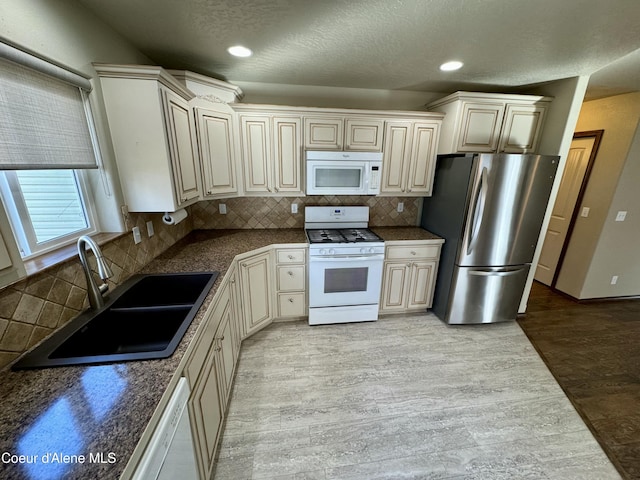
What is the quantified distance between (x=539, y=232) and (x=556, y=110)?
120 centimetres

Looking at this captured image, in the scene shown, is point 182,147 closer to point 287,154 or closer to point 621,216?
point 287,154

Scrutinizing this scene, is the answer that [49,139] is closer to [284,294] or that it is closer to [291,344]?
[284,294]

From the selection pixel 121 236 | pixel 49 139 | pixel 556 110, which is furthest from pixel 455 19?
pixel 121 236

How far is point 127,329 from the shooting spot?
130cm

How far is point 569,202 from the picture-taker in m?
3.29

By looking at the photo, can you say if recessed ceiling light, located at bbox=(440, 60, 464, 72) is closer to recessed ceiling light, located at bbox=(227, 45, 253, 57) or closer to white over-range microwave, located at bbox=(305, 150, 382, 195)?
white over-range microwave, located at bbox=(305, 150, 382, 195)

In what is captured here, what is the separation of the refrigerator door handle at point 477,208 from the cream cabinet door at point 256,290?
1948 mm

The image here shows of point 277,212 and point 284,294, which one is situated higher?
point 277,212

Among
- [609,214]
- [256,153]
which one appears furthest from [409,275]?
[609,214]

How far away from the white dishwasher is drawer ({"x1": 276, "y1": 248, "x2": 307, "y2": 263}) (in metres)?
1.50

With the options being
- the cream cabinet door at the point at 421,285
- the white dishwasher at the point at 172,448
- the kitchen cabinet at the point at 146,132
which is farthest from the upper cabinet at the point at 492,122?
the white dishwasher at the point at 172,448

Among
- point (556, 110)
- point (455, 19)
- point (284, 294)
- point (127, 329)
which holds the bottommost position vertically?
point (284, 294)

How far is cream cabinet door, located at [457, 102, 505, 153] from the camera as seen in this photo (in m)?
2.45

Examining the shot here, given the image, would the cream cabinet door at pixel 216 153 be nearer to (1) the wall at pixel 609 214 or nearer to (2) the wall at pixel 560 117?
(2) the wall at pixel 560 117
